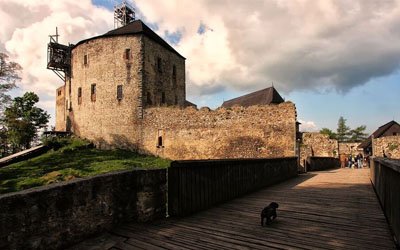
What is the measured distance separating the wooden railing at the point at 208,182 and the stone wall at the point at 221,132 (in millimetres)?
13045

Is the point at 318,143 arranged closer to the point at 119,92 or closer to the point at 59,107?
the point at 119,92

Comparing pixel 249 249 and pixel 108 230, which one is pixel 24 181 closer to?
pixel 108 230

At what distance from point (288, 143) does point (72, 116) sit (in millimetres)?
22100

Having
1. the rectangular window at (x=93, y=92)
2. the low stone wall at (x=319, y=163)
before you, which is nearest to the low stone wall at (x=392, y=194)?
the low stone wall at (x=319, y=163)

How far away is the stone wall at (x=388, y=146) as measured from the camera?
89.9 feet

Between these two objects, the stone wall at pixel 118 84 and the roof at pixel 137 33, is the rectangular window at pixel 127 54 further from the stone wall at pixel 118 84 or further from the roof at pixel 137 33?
the roof at pixel 137 33

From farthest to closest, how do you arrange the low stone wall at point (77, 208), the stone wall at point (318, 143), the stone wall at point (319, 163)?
1. the stone wall at point (318, 143)
2. the stone wall at point (319, 163)
3. the low stone wall at point (77, 208)

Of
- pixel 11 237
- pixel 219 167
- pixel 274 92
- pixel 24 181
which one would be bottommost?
pixel 24 181

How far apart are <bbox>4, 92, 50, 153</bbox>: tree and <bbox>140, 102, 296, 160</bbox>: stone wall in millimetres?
20673

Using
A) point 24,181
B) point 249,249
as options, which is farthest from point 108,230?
point 24,181

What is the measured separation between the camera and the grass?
642 inches

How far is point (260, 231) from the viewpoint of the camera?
14.1ft

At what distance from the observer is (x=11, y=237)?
304 cm

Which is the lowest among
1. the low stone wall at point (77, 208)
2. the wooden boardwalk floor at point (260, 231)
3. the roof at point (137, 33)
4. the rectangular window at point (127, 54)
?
the wooden boardwalk floor at point (260, 231)
